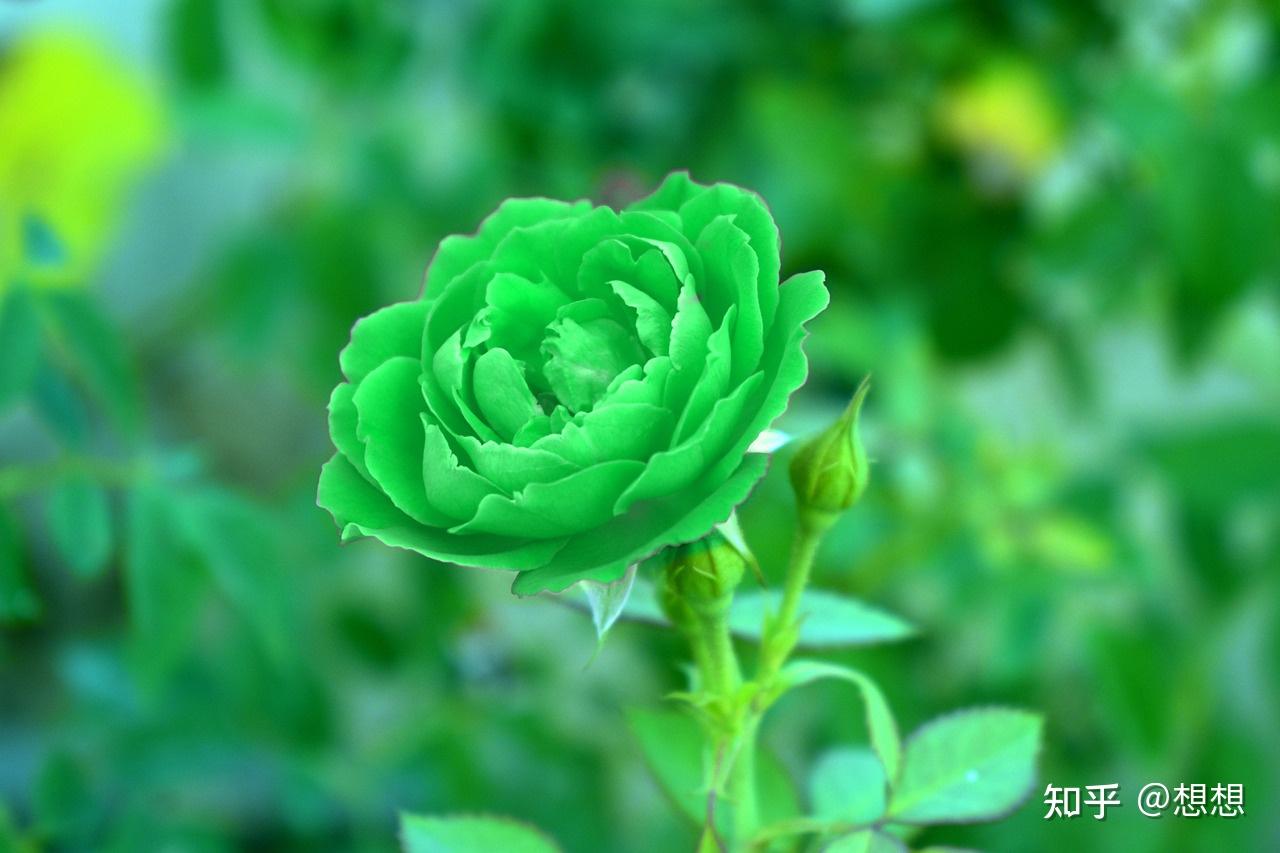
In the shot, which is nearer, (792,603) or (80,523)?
(792,603)

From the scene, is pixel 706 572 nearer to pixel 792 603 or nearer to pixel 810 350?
pixel 792 603

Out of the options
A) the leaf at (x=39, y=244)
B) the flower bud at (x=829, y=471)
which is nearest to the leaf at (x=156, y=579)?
the leaf at (x=39, y=244)

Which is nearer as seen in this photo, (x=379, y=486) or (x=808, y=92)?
(x=379, y=486)

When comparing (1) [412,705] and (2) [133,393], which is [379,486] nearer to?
(2) [133,393]

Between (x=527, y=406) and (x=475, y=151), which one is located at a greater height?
(x=475, y=151)

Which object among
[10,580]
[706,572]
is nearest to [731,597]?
[706,572]

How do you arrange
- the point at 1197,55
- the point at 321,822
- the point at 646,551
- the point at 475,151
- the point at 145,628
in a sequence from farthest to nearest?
1. the point at 475,151
2. the point at 1197,55
3. the point at 321,822
4. the point at 145,628
5. the point at 646,551

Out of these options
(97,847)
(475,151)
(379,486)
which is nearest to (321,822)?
(97,847)
